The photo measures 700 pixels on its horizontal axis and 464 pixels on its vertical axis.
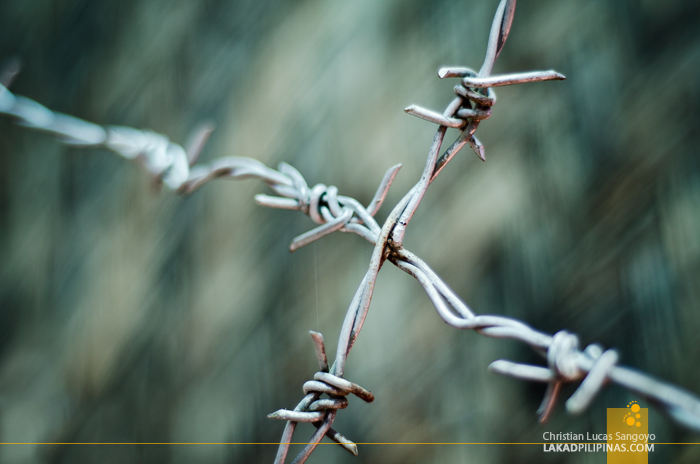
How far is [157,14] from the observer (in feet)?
1.59

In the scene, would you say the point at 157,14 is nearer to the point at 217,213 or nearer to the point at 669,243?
the point at 217,213

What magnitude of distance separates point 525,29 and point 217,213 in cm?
36

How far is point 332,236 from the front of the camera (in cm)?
43

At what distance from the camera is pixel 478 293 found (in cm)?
41

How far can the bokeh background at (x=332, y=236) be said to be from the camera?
389mm

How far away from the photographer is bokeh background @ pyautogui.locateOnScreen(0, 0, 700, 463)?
39cm

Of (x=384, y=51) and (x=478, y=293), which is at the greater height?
(x=384, y=51)

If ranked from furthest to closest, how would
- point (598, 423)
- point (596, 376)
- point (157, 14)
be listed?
point (157, 14), point (598, 423), point (596, 376)

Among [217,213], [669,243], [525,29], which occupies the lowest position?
[217,213]

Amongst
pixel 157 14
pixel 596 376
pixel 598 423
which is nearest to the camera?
pixel 596 376

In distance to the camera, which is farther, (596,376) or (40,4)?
(40,4)

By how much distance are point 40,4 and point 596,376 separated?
66cm

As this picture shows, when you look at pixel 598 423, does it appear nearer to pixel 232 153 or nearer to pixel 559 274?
pixel 559 274

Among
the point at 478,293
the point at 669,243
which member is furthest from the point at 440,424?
the point at 669,243
